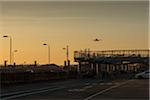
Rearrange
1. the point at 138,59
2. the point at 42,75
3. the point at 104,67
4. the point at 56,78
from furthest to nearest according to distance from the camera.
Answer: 1. the point at 104,67
2. the point at 138,59
3. the point at 56,78
4. the point at 42,75

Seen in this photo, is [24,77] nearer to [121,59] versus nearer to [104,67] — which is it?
[121,59]

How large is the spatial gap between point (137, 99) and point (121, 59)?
6873 cm

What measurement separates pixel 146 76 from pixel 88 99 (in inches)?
1975

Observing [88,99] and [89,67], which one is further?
[89,67]

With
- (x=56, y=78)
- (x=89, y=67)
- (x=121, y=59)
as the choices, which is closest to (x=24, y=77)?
(x=56, y=78)

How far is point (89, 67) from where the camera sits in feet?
354

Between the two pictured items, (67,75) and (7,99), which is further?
(67,75)

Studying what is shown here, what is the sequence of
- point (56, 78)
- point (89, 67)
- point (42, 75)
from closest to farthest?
point (42, 75) < point (56, 78) < point (89, 67)

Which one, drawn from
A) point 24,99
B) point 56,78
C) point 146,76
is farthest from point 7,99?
point 146,76

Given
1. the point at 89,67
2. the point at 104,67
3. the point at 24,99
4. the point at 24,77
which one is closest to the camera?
the point at 24,99

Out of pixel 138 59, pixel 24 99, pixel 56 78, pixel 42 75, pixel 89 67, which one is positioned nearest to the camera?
pixel 24 99

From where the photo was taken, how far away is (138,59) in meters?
91.1

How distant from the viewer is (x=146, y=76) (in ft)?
233

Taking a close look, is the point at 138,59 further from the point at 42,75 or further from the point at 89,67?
the point at 42,75
